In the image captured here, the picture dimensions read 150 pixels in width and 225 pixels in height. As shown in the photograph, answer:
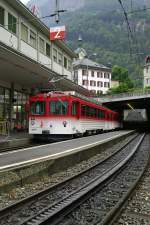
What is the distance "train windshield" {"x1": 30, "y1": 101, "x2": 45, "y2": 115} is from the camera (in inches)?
934

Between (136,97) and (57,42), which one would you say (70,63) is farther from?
(136,97)

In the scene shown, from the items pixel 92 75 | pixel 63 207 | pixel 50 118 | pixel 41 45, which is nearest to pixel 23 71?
pixel 50 118

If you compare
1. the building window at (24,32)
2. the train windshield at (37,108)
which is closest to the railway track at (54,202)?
the train windshield at (37,108)

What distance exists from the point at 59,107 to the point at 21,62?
3.98 m

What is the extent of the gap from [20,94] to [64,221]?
26.2 metres

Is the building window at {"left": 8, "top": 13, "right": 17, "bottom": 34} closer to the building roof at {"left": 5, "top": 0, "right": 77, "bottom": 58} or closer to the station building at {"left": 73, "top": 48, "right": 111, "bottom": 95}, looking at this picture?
the building roof at {"left": 5, "top": 0, "right": 77, "bottom": 58}

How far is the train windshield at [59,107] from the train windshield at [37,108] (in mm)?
563

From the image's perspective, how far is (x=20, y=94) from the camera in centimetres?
3231

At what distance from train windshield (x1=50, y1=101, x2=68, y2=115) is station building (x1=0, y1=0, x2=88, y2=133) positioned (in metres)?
2.21

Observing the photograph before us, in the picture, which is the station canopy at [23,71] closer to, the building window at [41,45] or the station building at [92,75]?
the building window at [41,45]

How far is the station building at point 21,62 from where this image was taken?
75.0ft

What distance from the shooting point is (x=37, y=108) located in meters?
23.9

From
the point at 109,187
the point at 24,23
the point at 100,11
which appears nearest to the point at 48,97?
the point at 24,23

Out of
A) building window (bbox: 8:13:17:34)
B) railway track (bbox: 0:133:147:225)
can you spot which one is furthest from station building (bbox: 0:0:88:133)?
railway track (bbox: 0:133:147:225)
